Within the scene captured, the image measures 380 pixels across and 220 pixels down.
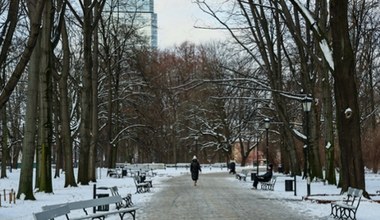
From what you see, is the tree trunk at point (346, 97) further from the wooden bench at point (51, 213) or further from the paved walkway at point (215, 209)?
the wooden bench at point (51, 213)

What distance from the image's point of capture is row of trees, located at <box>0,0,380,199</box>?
61.1 feet

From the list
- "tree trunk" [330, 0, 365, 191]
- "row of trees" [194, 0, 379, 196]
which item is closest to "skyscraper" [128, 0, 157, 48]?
"row of trees" [194, 0, 379, 196]

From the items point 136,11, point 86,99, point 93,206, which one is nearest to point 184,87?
point 86,99

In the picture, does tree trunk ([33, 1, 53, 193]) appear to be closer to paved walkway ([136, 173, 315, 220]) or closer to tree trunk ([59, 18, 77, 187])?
tree trunk ([59, 18, 77, 187])

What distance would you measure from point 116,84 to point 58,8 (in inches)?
781

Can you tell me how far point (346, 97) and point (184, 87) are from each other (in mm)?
15216

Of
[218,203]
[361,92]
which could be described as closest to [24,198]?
[218,203]

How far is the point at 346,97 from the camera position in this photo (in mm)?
18328

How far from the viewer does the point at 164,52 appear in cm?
7044

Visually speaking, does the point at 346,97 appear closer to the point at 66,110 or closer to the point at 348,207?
the point at 348,207

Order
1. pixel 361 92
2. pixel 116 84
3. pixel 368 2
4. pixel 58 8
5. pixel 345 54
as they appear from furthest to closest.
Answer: pixel 361 92 → pixel 116 84 → pixel 368 2 → pixel 58 8 → pixel 345 54

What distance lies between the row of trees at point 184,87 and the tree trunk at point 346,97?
3cm

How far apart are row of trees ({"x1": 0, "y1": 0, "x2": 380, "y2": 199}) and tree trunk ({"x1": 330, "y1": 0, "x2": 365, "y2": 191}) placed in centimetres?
3

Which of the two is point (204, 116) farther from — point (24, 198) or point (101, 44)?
point (24, 198)
